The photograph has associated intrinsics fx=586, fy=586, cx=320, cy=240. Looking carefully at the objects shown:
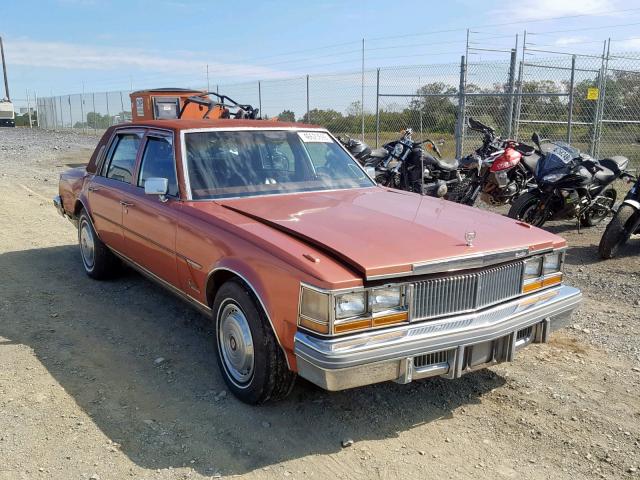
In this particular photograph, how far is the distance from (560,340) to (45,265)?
5.35 metres

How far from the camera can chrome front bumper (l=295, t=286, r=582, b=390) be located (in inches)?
113

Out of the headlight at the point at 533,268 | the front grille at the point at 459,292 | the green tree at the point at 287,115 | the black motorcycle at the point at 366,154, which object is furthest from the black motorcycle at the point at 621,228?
the green tree at the point at 287,115

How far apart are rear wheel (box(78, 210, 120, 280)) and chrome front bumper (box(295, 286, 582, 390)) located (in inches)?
134

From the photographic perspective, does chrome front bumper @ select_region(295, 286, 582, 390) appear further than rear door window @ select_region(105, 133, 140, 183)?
No

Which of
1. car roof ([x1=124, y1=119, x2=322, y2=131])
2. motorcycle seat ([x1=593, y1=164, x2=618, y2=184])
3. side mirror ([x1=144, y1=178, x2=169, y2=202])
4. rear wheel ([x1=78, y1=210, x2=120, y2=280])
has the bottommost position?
rear wheel ([x1=78, y1=210, x2=120, y2=280])

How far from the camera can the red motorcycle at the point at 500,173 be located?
27.4ft

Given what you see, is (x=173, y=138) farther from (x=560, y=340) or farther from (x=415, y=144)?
(x=415, y=144)

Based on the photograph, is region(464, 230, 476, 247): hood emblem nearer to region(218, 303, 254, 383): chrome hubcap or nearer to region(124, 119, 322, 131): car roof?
region(218, 303, 254, 383): chrome hubcap

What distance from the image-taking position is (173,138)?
4469 mm

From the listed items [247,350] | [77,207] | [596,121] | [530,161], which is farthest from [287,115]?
[247,350]

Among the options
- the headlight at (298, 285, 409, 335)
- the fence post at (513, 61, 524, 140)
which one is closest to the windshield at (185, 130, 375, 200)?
the headlight at (298, 285, 409, 335)

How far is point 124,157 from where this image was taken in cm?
537

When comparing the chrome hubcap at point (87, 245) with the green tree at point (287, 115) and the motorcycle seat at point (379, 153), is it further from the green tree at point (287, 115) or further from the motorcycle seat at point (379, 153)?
the green tree at point (287, 115)

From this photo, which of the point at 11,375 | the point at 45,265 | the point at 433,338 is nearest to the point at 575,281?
the point at 433,338
